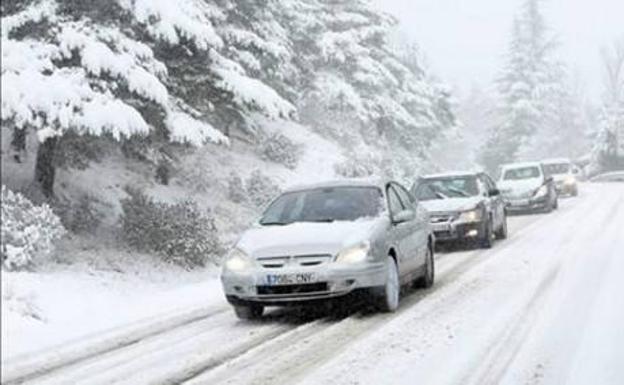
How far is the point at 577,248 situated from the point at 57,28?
15.0 m

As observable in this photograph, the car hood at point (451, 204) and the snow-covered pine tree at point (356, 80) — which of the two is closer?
the car hood at point (451, 204)

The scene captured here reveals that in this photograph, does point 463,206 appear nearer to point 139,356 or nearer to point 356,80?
point 139,356

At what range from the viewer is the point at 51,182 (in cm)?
346

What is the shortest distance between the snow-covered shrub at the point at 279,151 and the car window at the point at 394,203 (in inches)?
678

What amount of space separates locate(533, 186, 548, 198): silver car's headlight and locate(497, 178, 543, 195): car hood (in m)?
0.11

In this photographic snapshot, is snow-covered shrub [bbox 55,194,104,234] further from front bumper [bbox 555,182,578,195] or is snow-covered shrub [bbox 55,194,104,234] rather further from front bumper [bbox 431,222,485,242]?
front bumper [bbox 555,182,578,195]

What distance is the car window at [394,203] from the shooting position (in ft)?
37.4

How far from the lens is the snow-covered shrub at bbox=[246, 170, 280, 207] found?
23.9 m

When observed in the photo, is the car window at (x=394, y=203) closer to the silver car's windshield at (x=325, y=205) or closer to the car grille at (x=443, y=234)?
the silver car's windshield at (x=325, y=205)

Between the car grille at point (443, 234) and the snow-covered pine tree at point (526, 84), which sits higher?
the snow-covered pine tree at point (526, 84)

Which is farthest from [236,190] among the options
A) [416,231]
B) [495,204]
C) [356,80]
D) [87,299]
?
[87,299]

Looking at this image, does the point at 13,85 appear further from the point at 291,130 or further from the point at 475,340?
the point at 291,130

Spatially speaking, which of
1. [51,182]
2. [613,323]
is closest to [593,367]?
[613,323]

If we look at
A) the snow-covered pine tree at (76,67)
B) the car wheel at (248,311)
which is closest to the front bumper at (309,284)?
the car wheel at (248,311)
